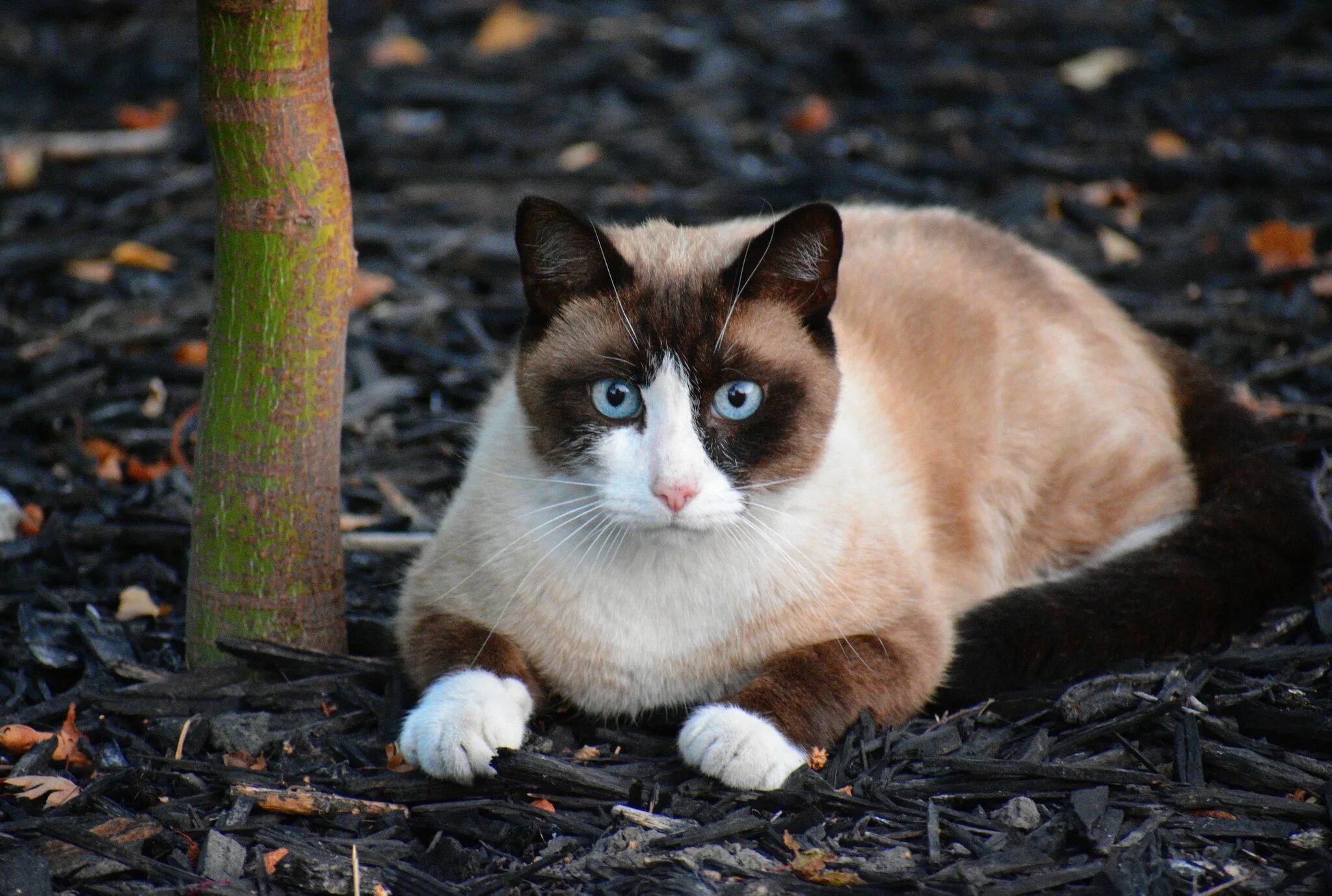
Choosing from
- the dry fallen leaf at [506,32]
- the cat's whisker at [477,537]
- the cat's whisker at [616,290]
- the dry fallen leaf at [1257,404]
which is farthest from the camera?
the dry fallen leaf at [506,32]

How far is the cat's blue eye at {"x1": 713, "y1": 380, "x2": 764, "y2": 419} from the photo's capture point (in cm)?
277

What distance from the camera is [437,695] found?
9.27ft

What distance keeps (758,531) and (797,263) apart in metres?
0.60

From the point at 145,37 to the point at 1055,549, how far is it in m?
5.27

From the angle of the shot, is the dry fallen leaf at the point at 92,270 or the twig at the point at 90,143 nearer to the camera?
the dry fallen leaf at the point at 92,270

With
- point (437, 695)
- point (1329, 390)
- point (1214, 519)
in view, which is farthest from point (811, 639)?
point (1329, 390)

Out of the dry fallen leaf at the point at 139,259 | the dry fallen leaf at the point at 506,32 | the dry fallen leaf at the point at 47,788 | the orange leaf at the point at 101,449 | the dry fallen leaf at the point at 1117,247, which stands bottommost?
the dry fallen leaf at the point at 47,788

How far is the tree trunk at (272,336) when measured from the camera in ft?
8.96

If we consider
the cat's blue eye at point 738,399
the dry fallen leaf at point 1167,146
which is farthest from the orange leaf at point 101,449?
the dry fallen leaf at point 1167,146

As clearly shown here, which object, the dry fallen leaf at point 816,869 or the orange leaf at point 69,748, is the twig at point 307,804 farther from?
the dry fallen leaf at point 816,869

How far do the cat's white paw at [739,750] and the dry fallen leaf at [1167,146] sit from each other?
3.88 meters

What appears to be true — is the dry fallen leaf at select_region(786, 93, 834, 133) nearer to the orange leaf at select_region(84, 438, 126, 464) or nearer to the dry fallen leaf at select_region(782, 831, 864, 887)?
the orange leaf at select_region(84, 438, 126, 464)

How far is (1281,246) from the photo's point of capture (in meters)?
4.88

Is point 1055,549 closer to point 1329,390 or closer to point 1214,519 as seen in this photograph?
point 1214,519
